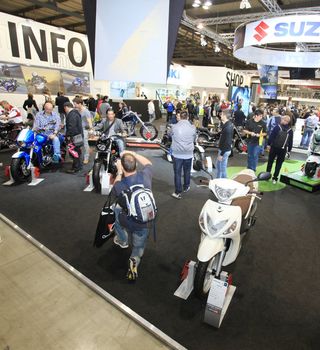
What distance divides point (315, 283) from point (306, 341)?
0.80 meters

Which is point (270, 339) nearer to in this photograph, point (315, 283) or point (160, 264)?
point (315, 283)

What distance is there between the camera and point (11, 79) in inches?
365

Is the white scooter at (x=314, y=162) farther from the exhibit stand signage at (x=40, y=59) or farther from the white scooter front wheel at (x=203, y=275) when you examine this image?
the exhibit stand signage at (x=40, y=59)

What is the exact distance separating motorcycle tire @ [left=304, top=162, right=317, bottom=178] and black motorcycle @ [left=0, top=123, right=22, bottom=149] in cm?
744

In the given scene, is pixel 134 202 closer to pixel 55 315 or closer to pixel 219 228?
pixel 219 228

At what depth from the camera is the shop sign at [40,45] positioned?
8875 millimetres

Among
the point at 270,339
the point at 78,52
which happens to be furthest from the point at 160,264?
the point at 78,52

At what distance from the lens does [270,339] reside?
80.8 inches

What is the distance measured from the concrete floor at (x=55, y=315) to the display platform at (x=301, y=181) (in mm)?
4649

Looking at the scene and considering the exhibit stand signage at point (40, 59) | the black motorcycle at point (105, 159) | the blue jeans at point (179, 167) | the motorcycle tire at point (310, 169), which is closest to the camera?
the blue jeans at point (179, 167)

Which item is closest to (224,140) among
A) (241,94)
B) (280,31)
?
(280,31)

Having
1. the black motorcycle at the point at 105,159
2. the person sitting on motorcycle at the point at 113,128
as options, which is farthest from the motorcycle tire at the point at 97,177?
the person sitting on motorcycle at the point at 113,128

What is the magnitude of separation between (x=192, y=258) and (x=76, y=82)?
34.9ft

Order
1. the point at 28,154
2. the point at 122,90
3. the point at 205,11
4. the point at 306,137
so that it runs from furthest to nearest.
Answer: the point at 122,90 < the point at 205,11 < the point at 306,137 < the point at 28,154
